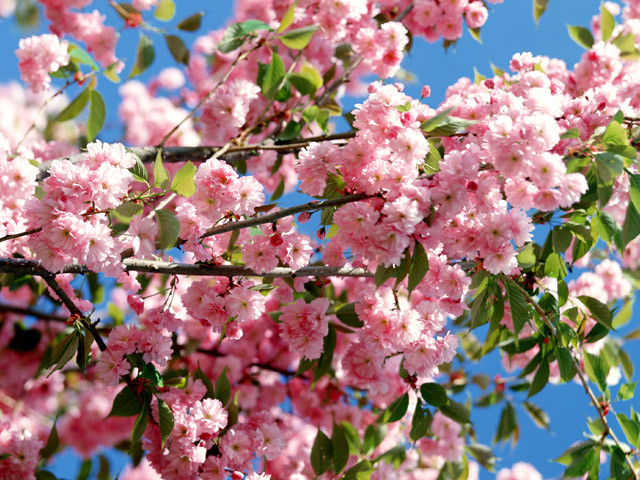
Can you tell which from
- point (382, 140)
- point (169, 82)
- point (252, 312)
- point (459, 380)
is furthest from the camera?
point (169, 82)

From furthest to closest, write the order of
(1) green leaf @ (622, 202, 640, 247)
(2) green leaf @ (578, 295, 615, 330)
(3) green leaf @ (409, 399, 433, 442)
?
(3) green leaf @ (409, 399, 433, 442), (2) green leaf @ (578, 295, 615, 330), (1) green leaf @ (622, 202, 640, 247)

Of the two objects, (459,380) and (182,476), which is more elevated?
(459,380)

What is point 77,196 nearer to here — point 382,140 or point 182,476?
point 382,140

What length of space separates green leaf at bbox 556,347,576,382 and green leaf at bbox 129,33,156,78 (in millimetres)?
2174

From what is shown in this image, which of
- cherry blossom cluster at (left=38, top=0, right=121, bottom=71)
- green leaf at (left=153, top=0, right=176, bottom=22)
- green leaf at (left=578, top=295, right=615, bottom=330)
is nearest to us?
green leaf at (left=578, top=295, right=615, bottom=330)

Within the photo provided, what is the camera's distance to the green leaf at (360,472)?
200 cm

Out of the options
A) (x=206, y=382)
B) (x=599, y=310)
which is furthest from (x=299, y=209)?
(x=599, y=310)

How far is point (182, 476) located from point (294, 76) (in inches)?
61.6

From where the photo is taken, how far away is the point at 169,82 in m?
5.06

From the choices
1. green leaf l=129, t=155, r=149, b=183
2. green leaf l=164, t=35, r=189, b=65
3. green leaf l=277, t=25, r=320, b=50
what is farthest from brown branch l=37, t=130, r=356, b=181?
green leaf l=129, t=155, r=149, b=183

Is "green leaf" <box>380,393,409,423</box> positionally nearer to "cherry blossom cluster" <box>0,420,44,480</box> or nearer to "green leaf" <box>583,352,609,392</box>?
"green leaf" <box>583,352,609,392</box>

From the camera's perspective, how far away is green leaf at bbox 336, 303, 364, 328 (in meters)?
1.99

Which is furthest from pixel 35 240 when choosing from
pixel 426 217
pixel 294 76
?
pixel 294 76

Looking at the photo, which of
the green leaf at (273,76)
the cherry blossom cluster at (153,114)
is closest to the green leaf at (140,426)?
the green leaf at (273,76)
